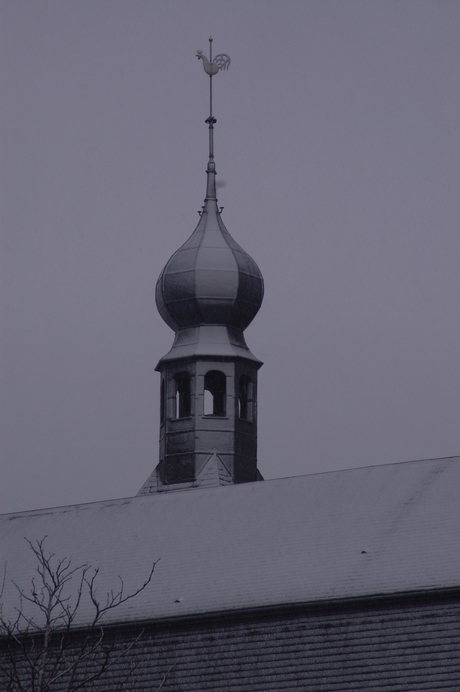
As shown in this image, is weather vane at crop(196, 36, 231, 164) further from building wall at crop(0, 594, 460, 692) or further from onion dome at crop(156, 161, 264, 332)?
building wall at crop(0, 594, 460, 692)

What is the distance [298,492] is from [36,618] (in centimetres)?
585

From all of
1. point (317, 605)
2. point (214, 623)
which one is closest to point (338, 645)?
point (317, 605)

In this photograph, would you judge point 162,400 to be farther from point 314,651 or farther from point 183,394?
point 314,651

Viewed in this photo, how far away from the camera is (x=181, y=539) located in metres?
30.0

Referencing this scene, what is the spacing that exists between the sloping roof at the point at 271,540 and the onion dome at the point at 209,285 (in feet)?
24.2

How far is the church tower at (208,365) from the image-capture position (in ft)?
119

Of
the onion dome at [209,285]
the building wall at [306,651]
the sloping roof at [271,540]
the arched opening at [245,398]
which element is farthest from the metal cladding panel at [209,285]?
the building wall at [306,651]

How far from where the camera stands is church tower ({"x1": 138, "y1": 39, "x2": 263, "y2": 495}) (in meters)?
36.3

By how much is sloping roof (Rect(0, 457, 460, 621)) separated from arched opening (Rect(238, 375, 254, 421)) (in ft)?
18.9

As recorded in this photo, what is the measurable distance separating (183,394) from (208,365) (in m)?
1.03

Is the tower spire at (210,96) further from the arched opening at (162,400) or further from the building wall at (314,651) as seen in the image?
the building wall at (314,651)

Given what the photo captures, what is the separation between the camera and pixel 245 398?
124 feet

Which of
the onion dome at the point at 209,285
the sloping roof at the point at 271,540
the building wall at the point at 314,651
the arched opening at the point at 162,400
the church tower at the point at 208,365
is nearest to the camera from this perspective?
the building wall at the point at 314,651

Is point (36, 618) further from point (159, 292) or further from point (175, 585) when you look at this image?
point (159, 292)
